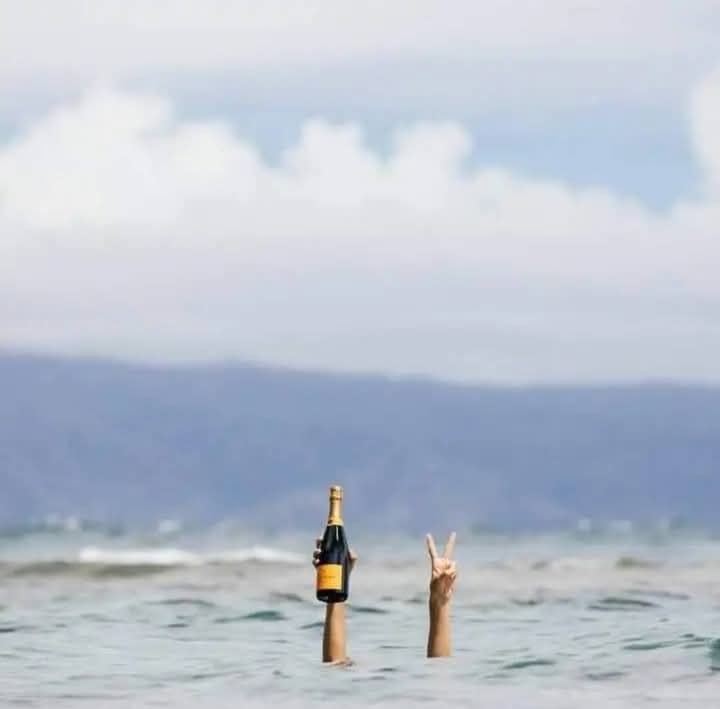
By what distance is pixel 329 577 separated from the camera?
1434 centimetres

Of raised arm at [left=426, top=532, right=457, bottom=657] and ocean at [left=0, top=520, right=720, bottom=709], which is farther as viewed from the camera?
ocean at [left=0, top=520, right=720, bottom=709]

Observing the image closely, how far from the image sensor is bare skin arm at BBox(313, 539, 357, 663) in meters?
14.5

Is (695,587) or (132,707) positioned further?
(695,587)

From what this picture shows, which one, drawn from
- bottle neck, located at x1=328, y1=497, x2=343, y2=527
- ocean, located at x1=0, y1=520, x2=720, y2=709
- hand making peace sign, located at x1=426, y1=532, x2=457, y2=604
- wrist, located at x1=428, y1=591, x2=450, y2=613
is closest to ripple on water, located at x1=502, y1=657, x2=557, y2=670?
ocean, located at x1=0, y1=520, x2=720, y2=709

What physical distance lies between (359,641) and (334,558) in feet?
21.2

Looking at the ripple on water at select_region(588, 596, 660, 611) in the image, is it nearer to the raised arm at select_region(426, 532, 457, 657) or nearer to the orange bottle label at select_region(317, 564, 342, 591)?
the raised arm at select_region(426, 532, 457, 657)

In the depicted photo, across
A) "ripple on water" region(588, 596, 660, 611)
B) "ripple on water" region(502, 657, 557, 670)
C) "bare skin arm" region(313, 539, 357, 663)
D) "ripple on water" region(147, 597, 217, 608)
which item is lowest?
"ripple on water" region(502, 657, 557, 670)

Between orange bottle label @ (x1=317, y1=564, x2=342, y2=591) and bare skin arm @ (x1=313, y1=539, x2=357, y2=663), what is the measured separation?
7cm

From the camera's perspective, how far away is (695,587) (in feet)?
102

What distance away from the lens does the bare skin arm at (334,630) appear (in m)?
14.5

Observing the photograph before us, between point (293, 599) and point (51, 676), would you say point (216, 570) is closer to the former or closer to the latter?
point (293, 599)

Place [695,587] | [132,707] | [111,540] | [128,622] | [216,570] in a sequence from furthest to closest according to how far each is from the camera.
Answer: [111,540] < [216,570] < [695,587] < [128,622] < [132,707]

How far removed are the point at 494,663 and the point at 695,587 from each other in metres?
14.3

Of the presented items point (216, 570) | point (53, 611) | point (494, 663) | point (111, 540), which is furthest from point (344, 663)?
point (111, 540)
